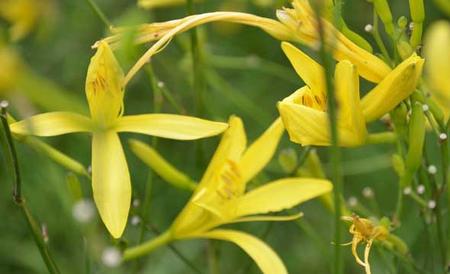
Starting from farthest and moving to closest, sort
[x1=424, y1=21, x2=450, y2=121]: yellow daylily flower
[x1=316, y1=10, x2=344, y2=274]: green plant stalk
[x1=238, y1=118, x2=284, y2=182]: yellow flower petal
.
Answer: [x1=424, y1=21, x2=450, y2=121]: yellow daylily flower
[x1=238, y1=118, x2=284, y2=182]: yellow flower petal
[x1=316, y1=10, x2=344, y2=274]: green plant stalk

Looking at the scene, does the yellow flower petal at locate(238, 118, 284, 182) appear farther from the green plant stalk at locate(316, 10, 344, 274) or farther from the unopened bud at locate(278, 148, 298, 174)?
the green plant stalk at locate(316, 10, 344, 274)

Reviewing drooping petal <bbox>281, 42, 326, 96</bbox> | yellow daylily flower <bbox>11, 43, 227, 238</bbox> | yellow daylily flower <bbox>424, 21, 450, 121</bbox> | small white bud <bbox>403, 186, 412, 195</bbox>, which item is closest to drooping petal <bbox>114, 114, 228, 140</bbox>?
yellow daylily flower <bbox>11, 43, 227, 238</bbox>

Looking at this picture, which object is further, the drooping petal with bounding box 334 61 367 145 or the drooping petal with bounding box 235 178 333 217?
the drooping petal with bounding box 235 178 333 217

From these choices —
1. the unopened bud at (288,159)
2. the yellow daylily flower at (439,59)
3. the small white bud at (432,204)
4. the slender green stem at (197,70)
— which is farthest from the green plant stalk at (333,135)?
the yellow daylily flower at (439,59)

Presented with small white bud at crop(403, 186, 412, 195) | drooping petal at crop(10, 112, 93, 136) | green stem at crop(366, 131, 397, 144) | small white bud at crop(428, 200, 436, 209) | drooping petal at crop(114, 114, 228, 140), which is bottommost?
small white bud at crop(428, 200, 436, 209)

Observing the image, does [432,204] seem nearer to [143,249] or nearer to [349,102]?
[349,102]

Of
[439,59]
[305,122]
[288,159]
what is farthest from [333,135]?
[439,59]

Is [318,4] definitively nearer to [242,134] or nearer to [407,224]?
[242,134]

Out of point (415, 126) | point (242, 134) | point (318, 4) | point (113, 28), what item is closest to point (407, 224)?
point (242, 134)
